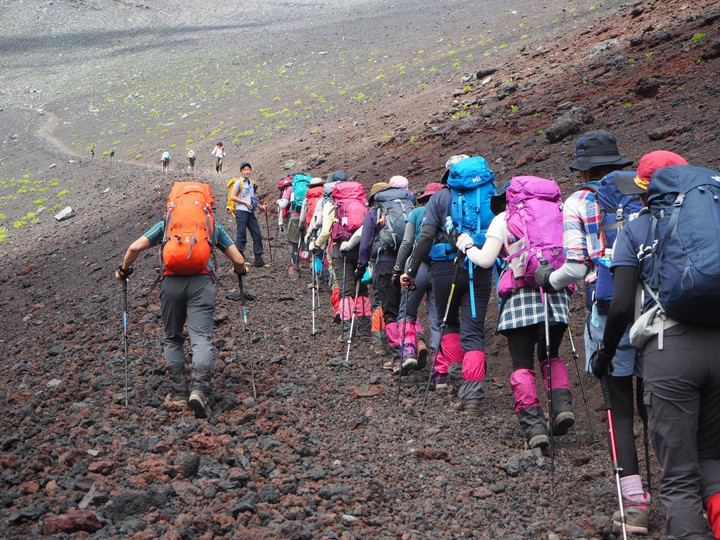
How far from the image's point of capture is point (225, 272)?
13648 mm

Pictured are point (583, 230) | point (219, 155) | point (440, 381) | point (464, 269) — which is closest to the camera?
point (583, 230)

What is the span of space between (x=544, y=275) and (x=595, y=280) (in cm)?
36

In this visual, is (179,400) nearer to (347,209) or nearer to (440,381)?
(440,381)

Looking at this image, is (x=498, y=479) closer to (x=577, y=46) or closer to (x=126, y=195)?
(x=577, y=46)

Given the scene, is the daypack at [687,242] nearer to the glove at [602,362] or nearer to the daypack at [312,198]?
the glove at [602,362]

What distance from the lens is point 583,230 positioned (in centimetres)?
483

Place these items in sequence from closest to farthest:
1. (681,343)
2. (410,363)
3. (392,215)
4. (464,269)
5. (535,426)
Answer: (681,343) < (535,426) < (464,269) < (410,363) < (392,215)

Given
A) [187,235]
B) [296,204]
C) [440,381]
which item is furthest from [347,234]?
[296,204]

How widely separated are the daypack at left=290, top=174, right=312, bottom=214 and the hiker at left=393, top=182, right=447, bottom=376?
5.56 m

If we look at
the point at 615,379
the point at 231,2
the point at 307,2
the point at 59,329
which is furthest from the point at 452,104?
the point at 231,2

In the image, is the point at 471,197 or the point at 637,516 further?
the point at 471,197

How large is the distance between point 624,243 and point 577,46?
21.1 meters

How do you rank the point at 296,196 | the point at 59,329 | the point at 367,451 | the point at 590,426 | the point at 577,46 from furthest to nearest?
the point at 577,46
the point at 296,196
the point at 59,329
the point at 590,426
the point at 367,451

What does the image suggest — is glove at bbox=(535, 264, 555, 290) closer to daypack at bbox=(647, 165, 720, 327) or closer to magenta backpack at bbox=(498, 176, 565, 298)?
magenta backpack at bbox=(498, 176, 565, 298)
